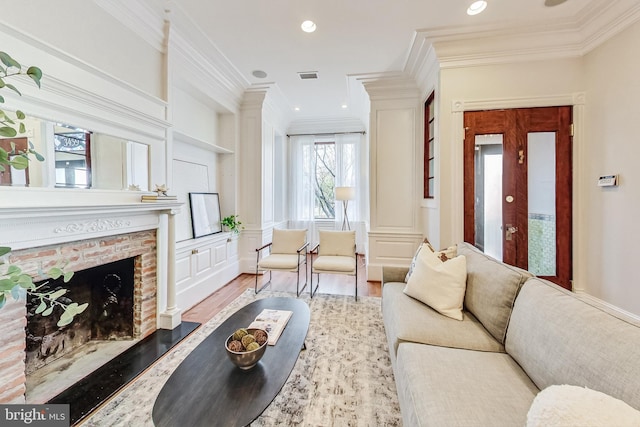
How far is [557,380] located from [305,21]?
129 inches

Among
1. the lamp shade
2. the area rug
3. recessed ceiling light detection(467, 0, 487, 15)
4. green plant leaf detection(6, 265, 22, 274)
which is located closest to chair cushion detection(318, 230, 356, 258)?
the area rug

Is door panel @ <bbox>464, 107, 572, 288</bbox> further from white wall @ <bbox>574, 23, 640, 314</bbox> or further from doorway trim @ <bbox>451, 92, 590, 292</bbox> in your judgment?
white wall @ <bbox>574, 23, 640, 314</bbox>

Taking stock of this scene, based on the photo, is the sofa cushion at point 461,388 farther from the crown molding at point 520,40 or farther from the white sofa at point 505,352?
the crown molding at point 520,40

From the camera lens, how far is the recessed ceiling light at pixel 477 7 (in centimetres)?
240

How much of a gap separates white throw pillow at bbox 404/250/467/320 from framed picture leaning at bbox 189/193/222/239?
2.89 metres

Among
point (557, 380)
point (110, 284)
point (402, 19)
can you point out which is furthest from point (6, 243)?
point (402, 19)

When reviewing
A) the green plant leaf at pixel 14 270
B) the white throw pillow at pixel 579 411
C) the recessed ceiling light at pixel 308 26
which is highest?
the recessed ceiling light at pixel 308 26

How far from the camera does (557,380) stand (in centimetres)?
110

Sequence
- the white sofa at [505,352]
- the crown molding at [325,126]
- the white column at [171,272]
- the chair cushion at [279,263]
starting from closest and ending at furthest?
the white sofa at [505,352]
the white column at [171,272]
the chair cushion at [279,263]
the crown molding at [325,126]

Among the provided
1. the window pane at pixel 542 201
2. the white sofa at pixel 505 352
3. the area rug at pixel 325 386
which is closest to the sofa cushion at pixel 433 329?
the white sofa at pixel 505 352

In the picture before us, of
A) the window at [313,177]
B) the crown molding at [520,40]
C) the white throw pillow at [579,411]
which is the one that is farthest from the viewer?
the window at [313,177]

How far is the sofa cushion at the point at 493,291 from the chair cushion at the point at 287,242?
7.98 ft

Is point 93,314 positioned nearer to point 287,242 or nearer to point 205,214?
point 205,214

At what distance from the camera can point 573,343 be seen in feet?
3.58
